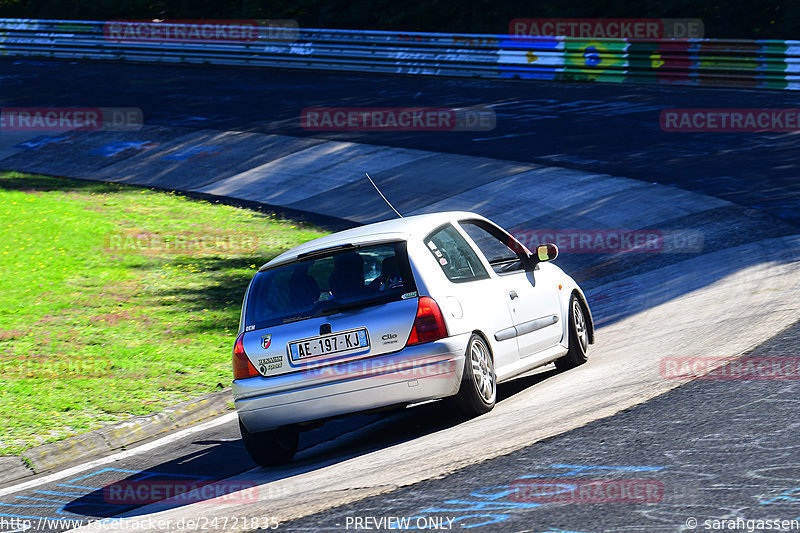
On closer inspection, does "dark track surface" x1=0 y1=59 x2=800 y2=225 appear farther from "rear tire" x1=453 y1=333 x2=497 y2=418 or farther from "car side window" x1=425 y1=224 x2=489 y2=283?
"rear tire" x1=453 y1=333 x2=497 y2=418

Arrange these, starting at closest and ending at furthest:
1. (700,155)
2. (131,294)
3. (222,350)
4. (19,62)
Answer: (222,350) < (131,294) < (700,155) < (19,62)

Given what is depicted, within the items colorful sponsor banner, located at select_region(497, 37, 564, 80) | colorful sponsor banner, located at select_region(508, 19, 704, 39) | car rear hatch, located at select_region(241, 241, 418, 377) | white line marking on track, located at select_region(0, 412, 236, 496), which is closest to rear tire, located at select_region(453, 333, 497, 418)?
car rear hatch, located at select_region(241, 241, 418, 377)

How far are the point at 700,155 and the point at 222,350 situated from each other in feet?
31.8

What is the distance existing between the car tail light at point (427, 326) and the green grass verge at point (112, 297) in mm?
3253

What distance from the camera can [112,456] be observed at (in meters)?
8.25

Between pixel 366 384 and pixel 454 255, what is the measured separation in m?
1.39

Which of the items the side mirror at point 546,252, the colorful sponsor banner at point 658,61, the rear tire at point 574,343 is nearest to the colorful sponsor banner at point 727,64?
the colorful sponsor banner at point 658,61

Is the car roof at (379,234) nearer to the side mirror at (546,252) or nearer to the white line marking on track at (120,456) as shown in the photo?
the side mirror at (546,252)

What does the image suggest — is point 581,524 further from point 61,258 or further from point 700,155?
point 700,155

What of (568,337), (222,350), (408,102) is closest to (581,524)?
(568,337)

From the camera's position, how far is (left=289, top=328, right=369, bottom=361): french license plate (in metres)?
6.95

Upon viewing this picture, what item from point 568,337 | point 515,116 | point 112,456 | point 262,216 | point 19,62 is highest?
point 19,62

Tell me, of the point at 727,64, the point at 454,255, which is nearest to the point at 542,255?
the point at 454,255

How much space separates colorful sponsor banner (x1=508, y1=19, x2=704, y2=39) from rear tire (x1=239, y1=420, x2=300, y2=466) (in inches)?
873
